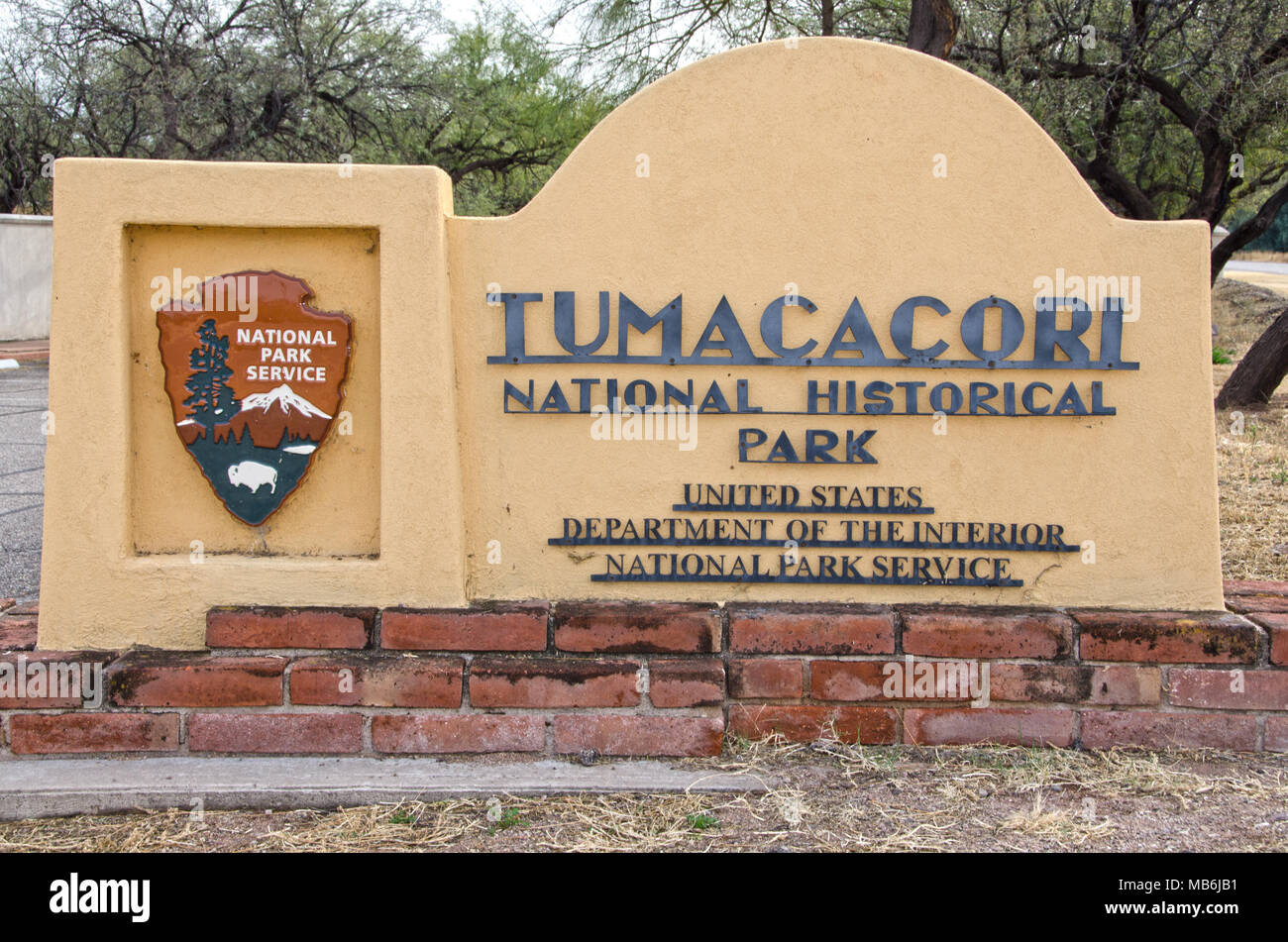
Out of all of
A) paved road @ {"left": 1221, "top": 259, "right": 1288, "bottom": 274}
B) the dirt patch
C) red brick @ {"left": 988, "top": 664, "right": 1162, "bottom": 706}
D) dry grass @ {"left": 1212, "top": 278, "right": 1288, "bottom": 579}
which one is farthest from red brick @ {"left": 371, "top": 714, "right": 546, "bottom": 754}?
paved road @ {"left": 1221, "top": 259, "right": 1288, "bottom": 274}

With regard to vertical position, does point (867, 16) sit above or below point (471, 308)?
above

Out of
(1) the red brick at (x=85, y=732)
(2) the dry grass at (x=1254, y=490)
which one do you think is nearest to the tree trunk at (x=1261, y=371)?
(2) the dry grass at (x=1254, y=490)

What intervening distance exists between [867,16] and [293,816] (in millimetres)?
11438

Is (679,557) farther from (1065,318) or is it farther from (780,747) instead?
(1065,318)

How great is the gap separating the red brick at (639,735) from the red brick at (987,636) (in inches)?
25.4

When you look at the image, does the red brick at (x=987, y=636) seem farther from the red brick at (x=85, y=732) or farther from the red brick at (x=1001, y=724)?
the red brick at (x=85, y=732)

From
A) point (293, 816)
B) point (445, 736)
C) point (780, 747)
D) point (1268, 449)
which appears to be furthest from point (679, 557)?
point (1268, 449)

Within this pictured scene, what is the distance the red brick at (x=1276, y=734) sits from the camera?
3.41m

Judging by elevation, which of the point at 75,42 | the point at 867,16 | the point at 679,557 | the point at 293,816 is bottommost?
the point at 293,816

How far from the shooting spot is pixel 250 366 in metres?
3.38

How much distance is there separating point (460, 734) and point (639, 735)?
0.52 metres

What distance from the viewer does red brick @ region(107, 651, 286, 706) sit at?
3.33m

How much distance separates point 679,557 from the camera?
3.48 meters

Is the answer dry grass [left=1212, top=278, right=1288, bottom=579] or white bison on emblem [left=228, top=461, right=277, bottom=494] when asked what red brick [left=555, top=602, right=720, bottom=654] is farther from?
dry grass [left=1212, top=278, right=1288, bottom=579]
